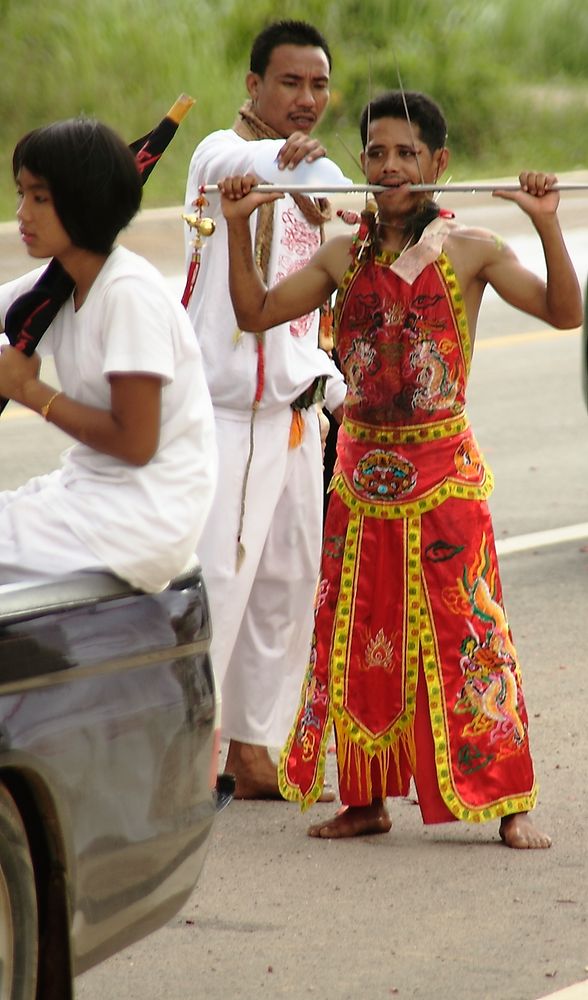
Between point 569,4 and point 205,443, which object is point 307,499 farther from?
point 569,4

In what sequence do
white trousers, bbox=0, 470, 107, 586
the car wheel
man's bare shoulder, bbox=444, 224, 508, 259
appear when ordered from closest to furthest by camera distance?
the car wheel → white trousers, bbox=0, 470, 107, 586 → man's bare shoulder, bbox=444, 224, 508, 259

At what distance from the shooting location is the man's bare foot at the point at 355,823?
4.79 m

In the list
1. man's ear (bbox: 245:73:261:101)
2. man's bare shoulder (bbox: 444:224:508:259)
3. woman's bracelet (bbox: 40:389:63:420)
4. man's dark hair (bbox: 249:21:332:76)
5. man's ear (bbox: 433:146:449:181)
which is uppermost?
man's dark hair (bbox: 249:21:332:76)

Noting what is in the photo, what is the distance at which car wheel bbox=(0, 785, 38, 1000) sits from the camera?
2.96m

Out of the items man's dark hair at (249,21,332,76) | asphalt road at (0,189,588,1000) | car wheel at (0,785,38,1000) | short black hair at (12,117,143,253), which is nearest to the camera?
car wheel at (0,785,38,1000)

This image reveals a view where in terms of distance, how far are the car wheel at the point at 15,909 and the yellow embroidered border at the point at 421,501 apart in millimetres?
1896

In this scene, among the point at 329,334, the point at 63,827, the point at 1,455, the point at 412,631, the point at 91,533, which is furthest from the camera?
the point at 1,455

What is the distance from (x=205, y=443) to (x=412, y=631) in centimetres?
135

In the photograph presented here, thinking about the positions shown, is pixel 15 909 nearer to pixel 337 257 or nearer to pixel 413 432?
pixel 413 432

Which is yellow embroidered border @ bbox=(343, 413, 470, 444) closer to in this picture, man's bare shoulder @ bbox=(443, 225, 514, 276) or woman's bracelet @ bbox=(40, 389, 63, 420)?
man's bare shoulder @ bbox=(443, 225, 514, 276)

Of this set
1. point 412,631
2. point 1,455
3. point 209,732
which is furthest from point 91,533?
point 1,455

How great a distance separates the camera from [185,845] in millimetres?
3352

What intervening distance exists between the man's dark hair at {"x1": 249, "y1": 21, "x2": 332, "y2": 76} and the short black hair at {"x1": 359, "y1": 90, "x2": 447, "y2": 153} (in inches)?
25.2

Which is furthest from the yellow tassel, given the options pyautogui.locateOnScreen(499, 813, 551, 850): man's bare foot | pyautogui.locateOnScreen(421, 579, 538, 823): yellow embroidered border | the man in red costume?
pyautogui.locateOnScreen(499, 813, 551, 850): man's bare foot
